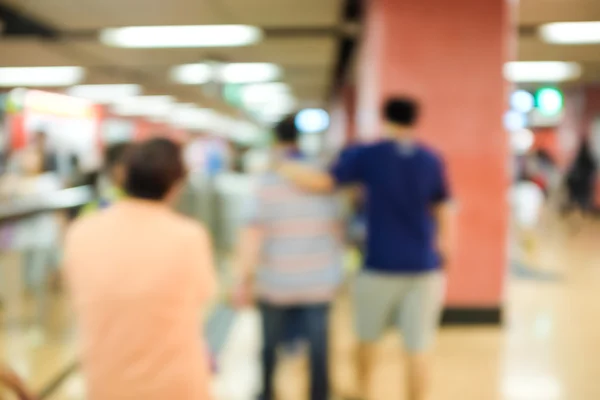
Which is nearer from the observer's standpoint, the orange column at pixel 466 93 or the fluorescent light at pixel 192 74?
the orange column at pixel 466 93

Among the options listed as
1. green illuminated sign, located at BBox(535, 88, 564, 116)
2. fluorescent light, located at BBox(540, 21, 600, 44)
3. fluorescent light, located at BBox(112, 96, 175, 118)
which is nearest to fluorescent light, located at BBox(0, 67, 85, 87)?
fluorescent light, located at BBox(112, 96, 175, 118)

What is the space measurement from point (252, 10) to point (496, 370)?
4571mm

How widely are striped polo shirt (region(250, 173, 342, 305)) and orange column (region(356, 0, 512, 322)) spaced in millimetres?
2373

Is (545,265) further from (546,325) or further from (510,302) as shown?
(546,325)

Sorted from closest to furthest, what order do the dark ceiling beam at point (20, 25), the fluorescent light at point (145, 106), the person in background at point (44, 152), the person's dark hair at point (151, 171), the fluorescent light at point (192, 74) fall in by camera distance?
the person's dark hair at point (151, 171), the person in background at point (44, 152), the dark ceiling beam at point (20, 25), the fluorescent light at point (192, 74), the fluorescent light at point (145, 106)

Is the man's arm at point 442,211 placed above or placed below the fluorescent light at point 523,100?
below

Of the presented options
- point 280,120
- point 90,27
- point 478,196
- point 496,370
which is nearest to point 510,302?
point 478,196

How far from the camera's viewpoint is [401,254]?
283 centimetres

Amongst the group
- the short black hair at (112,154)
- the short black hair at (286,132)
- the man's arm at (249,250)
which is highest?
the short black hair at (286,132)

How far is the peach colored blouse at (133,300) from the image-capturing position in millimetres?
1547

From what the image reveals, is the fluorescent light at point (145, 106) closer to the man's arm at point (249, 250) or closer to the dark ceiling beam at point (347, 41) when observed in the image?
the dark ceiling beam at point (347, 41)

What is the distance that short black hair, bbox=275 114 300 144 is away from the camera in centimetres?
278

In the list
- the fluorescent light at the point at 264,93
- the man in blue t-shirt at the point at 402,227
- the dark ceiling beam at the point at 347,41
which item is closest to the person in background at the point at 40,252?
the man in blue t-shirt at the point at 402,227

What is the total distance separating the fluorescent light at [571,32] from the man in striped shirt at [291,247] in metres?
6.29
